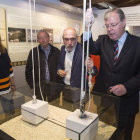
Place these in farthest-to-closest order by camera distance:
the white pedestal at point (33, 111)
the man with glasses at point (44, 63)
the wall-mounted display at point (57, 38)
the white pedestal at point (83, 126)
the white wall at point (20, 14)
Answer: the wall-mounted display at point (57, 38) → the white wall at point (20, 14) → the man with glasses at point (44, 63) → the white pedestal at point (33, 111) → the white pedestal at point (83, 126)

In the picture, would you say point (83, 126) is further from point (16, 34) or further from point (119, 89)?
point (16, 34)

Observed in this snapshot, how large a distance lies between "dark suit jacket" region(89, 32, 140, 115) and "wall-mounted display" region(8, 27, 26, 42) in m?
1.45

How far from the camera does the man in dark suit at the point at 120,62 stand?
97 cm

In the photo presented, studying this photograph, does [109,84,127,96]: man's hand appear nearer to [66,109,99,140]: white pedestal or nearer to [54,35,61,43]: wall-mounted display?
[66,109,99,140]: white pedestal

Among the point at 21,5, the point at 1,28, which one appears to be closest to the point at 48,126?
the point at 1,28

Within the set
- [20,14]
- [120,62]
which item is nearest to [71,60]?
[120,62]

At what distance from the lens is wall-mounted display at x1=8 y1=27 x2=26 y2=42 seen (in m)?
2.06

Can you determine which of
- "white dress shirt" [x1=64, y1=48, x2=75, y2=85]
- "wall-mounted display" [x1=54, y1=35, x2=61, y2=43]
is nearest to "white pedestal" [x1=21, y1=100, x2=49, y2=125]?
"white dress shirt" [x1=64, y1=48, x2=75, y2=85]

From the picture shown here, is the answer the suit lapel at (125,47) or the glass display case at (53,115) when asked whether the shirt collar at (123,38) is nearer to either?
the suit lapel at (125,47)

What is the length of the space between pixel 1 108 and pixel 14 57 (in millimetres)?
1440

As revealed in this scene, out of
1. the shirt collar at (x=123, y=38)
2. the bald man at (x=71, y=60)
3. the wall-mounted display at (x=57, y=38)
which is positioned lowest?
the bald man at (x=71, y=60)

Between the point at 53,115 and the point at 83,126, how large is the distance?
1.07 feet

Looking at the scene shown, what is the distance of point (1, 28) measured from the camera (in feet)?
6.33

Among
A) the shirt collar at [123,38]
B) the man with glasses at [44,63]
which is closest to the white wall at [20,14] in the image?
the man with glasses at [44,63]
